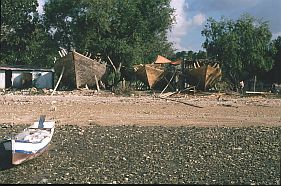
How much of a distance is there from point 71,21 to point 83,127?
29.7 metres

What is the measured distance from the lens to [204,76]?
35.1m

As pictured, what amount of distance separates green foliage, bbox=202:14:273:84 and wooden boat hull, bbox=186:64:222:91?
569 centimetres

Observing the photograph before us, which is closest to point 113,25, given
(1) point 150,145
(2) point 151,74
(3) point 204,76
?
(2) point 151,74

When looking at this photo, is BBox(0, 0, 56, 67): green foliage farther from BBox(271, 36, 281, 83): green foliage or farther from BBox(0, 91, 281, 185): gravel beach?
BBox(0, 91, 281, 185): gravel beach

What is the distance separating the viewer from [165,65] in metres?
39.9

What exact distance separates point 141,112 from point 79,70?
14810 mm

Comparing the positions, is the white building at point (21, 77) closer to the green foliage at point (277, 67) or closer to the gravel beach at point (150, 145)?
the gravel beach at point (150, 145)

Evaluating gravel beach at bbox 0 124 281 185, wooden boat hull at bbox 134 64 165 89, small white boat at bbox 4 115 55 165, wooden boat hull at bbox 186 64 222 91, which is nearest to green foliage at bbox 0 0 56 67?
wooden boat hull at bbox 134 64 165 89

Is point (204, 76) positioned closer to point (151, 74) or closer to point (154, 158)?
point (151, 74)

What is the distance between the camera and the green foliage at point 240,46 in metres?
40.9

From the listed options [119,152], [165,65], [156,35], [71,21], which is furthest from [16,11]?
[119,152]

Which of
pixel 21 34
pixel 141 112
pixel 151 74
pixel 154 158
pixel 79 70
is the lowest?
pixel 154 158

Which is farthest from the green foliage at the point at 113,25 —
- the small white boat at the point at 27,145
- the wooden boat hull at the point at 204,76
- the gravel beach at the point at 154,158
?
the small white boat at the point at 27,145

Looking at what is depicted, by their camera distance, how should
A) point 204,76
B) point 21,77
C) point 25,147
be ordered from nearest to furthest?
point 25,147
point 204,76
point 21,77
